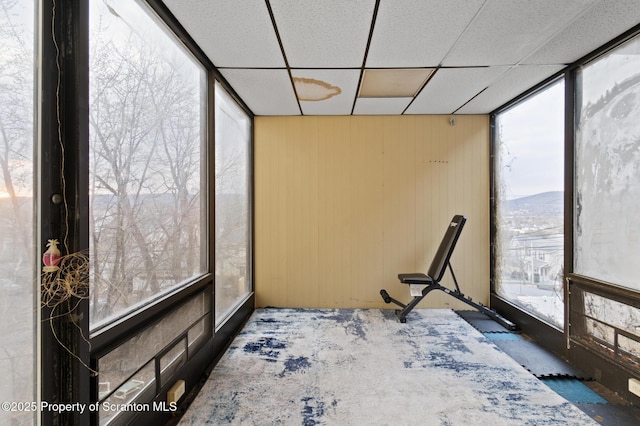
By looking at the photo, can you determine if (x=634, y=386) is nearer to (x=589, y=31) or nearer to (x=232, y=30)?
(x=589, y=31)

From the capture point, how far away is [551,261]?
8.68ft

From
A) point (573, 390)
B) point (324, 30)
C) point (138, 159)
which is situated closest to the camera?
point (138, 159)

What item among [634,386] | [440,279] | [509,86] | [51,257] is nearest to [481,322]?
[440,279]

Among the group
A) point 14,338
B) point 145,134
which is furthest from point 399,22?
point 14,338

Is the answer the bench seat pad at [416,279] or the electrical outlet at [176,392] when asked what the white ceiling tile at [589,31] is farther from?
the electrical outlet at [176,392]

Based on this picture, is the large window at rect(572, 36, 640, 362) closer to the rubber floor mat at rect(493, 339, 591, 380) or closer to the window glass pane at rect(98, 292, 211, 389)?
the rubber floor mat at rect(493, 339, 591, 380)

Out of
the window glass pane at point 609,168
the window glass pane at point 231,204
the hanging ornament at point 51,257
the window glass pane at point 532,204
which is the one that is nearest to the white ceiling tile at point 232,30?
the window glass pane at point 231,204

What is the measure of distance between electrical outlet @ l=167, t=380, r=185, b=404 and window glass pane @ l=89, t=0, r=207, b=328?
66 cm

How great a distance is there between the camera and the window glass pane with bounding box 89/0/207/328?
4.14 feet

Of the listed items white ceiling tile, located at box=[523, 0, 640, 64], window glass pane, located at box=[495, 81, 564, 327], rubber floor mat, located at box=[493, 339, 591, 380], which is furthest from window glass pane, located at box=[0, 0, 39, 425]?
window glass pane, located at box=[495, 81, 564, 327]

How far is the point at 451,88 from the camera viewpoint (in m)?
2.82

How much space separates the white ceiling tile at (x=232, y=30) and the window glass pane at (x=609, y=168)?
260 cm

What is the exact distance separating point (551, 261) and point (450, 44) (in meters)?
2.30

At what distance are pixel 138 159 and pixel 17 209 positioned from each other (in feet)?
2.06
